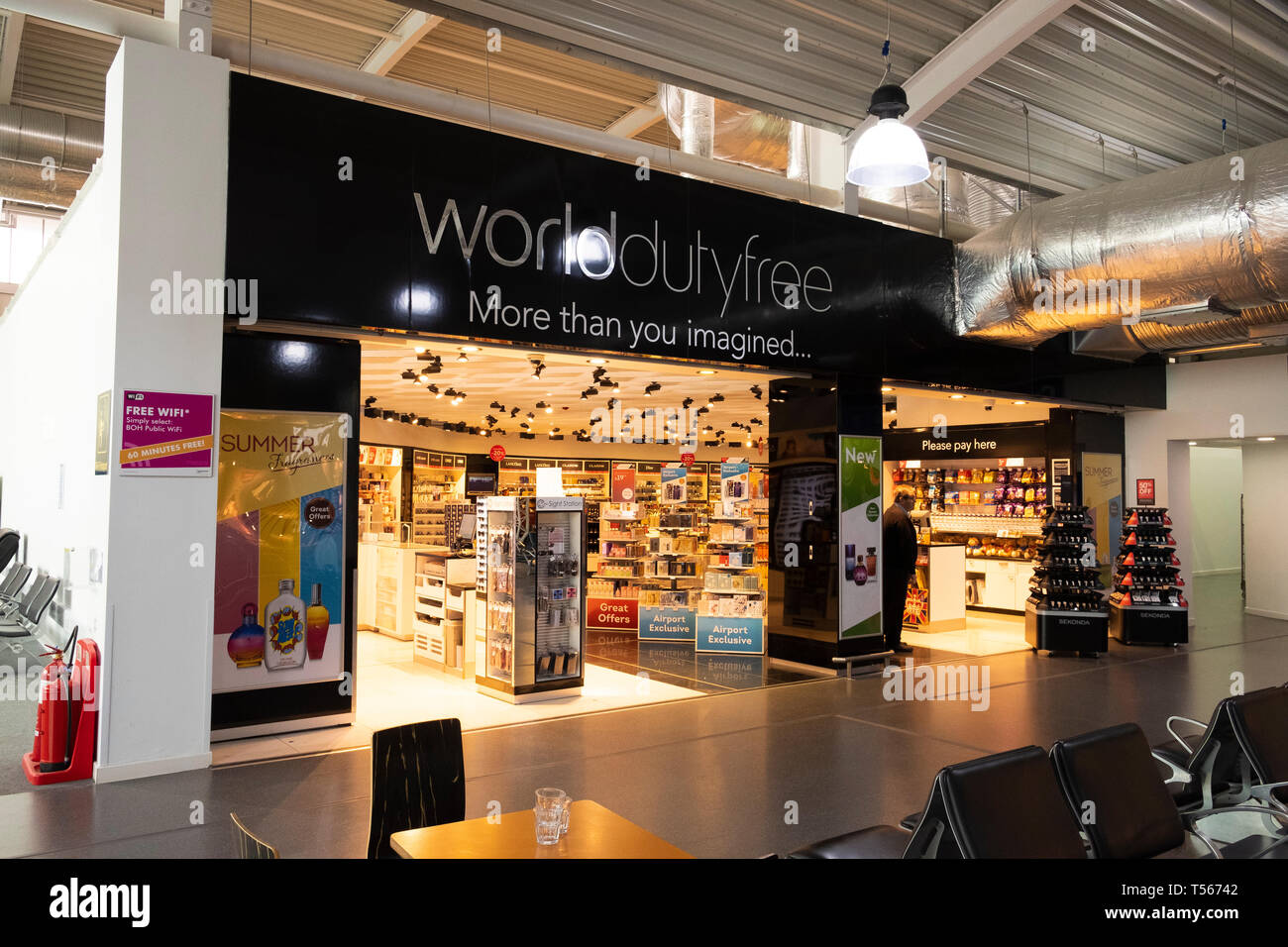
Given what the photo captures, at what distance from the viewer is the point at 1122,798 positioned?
2.88 meters

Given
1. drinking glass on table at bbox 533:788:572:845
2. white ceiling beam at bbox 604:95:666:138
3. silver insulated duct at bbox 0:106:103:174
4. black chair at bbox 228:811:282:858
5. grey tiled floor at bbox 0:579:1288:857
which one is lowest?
grey tiled floor at bbox 0:579:1288:857

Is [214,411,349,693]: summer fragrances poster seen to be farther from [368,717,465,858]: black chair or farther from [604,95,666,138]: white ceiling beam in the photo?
[604,95,666,138]: white ceiling beam

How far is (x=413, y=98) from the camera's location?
6945mm

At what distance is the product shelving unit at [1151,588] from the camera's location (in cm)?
1032

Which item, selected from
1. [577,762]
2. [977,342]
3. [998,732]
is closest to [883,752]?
[998,732]

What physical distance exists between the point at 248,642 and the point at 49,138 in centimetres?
613

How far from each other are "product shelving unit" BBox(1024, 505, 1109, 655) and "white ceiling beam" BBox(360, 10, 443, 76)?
8.24 meters

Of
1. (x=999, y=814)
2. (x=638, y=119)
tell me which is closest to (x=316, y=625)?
(x=999, y=814)

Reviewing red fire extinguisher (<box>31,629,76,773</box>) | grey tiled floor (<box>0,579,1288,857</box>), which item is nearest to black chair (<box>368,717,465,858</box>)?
grey tiled floor (<box>0,579,1288,857</box>)

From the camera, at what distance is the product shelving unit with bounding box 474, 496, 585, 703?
24.5 feet

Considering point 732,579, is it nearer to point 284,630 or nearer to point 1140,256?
point 1140,256

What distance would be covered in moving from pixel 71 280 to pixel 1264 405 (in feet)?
44.0

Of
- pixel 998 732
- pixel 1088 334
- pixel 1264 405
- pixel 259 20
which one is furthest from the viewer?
pixel 1264 405
